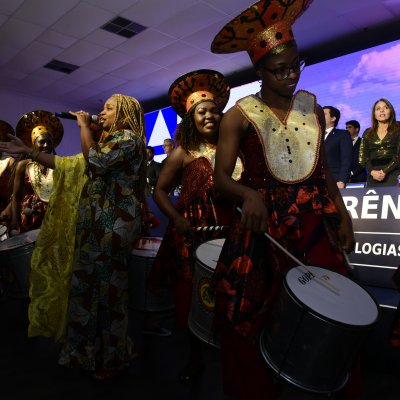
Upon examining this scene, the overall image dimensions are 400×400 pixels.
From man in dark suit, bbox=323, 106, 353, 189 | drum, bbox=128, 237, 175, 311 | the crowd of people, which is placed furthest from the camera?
man in dark suit, bbox=323, 106, 353, 189

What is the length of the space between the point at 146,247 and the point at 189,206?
0.37 metres

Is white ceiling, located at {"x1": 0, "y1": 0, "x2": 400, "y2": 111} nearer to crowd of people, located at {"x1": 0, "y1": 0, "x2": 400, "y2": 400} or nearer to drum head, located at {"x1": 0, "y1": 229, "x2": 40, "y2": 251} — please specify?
crowd of people, located at {"x1": 0, "y1": 0, "x2": 400, "y2": 400}

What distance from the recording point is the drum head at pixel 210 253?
1.72 m

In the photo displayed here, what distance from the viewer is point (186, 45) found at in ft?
24.1

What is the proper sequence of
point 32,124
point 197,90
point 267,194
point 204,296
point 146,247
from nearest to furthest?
point 267,194, point 204,296, point 146,247, point 197,90, point 32,124

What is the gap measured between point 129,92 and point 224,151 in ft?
29.9

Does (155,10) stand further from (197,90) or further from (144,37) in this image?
(197,90)

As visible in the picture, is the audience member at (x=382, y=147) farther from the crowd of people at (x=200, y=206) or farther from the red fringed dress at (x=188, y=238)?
the red fringed dress at (x=188, y=238)

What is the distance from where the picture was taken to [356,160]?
5.82m

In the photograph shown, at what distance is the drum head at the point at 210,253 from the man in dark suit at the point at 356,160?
13.7ft

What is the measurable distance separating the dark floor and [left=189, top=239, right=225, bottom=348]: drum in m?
0.44

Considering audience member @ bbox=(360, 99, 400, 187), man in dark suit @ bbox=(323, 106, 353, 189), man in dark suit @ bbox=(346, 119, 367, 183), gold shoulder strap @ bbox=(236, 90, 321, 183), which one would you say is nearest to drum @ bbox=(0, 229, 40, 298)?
gold shoulder strap @ bbox=(236, 90, 321, 183)

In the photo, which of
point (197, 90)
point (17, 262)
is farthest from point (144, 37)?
point (17, 262)

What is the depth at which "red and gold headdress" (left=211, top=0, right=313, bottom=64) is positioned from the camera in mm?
1402
